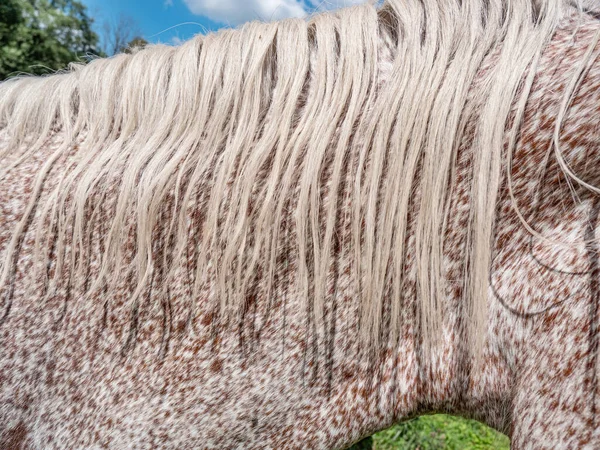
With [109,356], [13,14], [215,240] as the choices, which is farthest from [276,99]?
[13,14]

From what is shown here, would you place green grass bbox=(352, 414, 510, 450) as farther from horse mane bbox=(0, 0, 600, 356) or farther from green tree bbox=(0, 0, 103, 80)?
green tree bbox=(0, 0, 103, 80)

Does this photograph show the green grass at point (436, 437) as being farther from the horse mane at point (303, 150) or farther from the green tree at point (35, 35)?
the green tree at point (35, 35)

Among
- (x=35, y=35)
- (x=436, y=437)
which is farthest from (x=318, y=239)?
(x=35, y=35)

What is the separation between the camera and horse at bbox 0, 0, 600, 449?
29.7 inches

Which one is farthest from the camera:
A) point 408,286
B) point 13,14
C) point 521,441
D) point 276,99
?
point 13,14

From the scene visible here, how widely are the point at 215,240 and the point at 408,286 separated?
0.38 m

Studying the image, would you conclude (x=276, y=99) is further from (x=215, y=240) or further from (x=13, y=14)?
(x=13, y=14)

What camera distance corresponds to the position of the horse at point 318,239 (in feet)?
2.48

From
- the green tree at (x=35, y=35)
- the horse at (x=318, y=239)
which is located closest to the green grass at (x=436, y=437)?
the horse at (x=318, y=239)

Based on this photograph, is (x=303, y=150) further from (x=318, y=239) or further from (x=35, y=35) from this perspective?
(x=35, y=35)

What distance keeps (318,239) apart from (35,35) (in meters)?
9.22

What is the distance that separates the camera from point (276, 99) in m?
0.99

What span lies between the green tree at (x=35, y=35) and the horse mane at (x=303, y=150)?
716 cm

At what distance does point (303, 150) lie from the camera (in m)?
Result: 0.93
